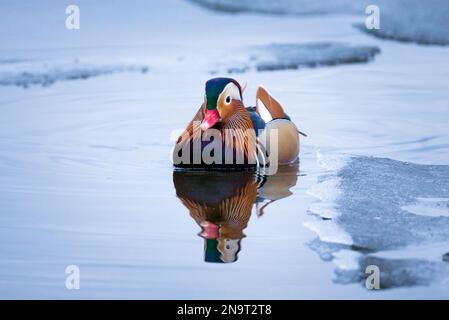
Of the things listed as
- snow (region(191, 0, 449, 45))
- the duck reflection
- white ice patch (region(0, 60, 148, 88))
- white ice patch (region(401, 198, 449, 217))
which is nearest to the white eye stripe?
the duck reflection

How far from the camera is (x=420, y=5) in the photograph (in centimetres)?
1103

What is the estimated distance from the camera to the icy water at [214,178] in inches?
159

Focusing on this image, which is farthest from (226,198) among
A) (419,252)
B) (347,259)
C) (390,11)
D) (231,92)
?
(390,11)

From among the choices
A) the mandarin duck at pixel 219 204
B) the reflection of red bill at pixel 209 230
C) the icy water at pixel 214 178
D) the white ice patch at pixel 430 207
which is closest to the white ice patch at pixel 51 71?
the icy water at pixel 214 178

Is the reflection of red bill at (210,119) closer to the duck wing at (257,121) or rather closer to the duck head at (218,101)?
the duck head at (218,101)

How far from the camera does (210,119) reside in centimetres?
574

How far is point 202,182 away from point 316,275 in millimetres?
1684

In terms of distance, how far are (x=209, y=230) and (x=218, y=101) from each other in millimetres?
1333

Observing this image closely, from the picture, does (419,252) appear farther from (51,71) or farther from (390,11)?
(390,11)

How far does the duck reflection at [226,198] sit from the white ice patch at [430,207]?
27.8 inches
